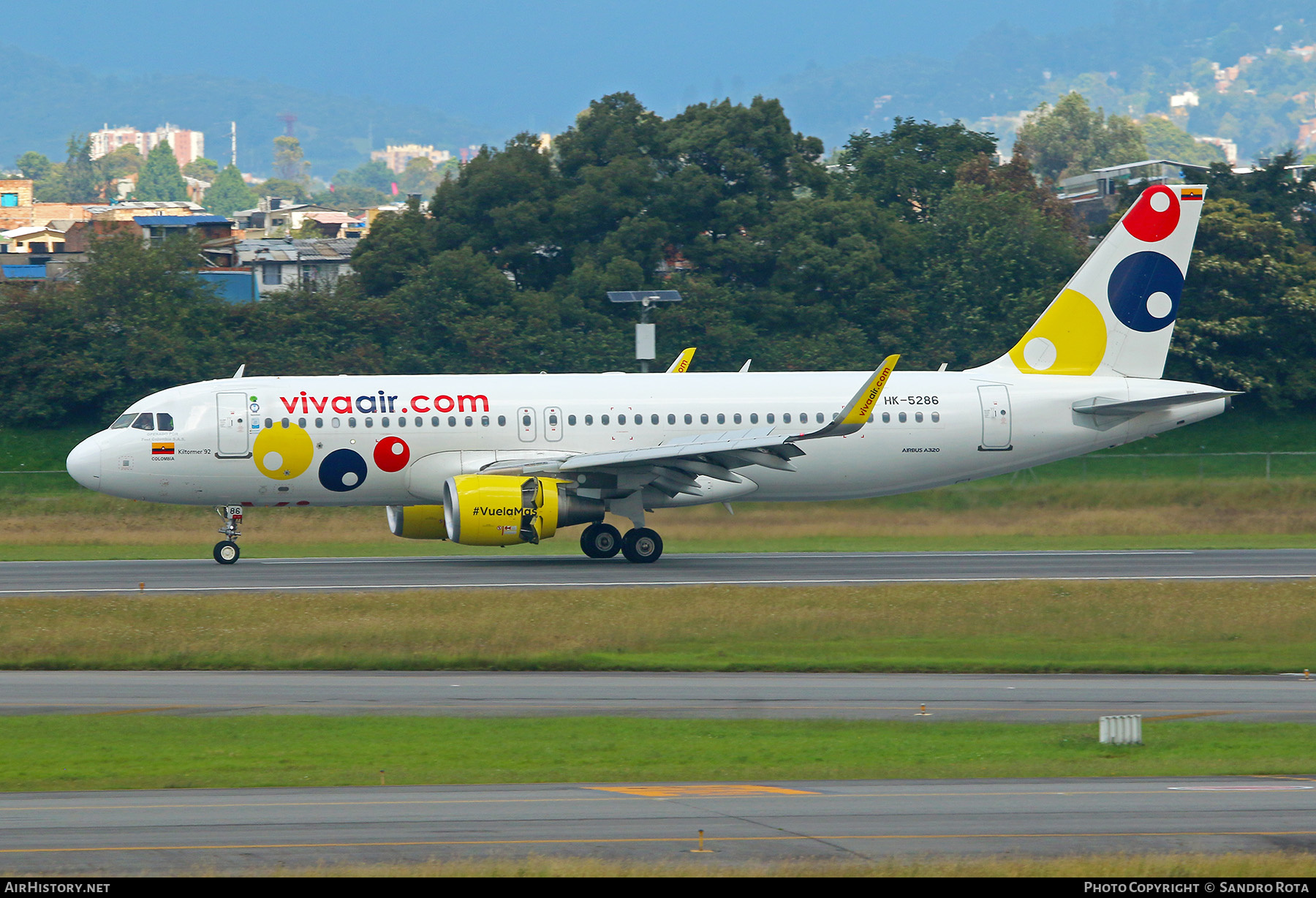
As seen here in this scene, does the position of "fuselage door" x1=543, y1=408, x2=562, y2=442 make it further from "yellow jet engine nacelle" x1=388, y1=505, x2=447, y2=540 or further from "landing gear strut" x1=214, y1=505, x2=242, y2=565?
"landing gear strut" x1=214, y1=505, x2=242, y2=565

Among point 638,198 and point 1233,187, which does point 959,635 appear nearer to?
point 638,198

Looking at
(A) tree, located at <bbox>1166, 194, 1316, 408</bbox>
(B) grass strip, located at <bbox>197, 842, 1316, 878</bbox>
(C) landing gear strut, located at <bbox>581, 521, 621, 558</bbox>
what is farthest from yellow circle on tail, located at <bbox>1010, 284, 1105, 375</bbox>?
(B) grass strip, located at <bbox>197, 842, 1316, 878</bbox>

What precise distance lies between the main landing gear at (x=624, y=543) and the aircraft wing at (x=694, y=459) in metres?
1.26

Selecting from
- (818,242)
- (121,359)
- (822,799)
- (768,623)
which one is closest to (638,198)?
(818,242)

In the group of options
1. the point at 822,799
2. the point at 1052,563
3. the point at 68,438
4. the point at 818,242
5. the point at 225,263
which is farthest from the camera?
the point at 225,263

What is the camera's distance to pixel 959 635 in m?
26.9

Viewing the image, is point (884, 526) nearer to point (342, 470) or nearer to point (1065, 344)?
point (1065, 344)

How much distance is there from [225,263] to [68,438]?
51.0 m

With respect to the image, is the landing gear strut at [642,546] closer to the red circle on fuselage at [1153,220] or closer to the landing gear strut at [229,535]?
the landing gear strut at [229,535]

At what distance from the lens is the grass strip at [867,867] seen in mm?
12047

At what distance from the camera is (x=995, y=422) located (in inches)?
1512

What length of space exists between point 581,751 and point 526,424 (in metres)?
19.7

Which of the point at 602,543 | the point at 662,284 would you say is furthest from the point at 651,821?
the point at 662,284

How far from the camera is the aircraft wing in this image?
33500mm
